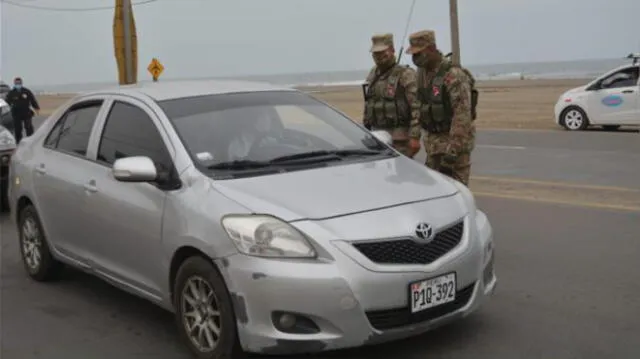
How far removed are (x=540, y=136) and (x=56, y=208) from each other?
1379 cm

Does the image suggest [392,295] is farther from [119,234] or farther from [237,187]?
[119,234]

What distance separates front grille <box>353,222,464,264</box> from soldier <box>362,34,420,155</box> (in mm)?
2914

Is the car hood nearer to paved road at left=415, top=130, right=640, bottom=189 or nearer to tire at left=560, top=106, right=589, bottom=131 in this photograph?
paved road at left=415, top=130, right=640, bottom=189

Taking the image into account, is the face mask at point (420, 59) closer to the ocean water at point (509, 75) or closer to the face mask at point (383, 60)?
the face mask at point (383, 60)

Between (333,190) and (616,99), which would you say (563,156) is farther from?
(333,190)

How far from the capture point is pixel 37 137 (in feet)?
21.7

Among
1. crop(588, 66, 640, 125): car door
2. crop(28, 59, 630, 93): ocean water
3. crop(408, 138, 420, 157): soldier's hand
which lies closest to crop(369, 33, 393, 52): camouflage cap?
crop(408, 138, 420, 157): soldier's hand

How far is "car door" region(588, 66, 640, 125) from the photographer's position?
18062 mm

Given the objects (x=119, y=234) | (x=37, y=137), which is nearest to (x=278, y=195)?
(x=119, y=234)

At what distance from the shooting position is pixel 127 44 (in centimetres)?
2066

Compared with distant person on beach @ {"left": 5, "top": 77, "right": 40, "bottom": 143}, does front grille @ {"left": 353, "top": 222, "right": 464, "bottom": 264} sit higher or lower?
higher

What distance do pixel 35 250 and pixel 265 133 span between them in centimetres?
250

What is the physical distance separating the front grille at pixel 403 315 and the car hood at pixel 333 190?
1.79 feet

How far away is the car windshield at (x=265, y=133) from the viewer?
190 inches
